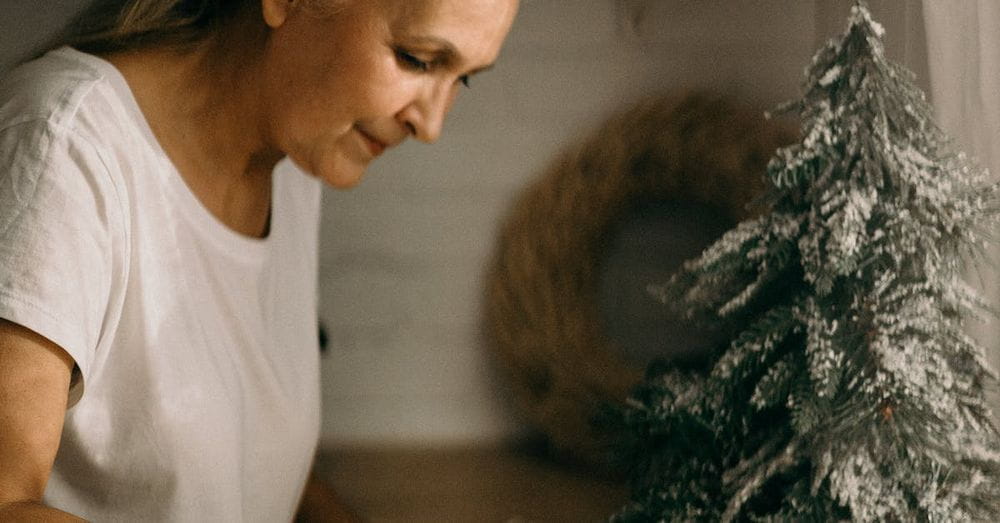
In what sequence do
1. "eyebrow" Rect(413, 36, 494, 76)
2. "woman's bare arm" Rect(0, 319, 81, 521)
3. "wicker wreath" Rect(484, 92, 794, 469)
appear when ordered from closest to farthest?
"woman's bare arm" Rect(0, 319, 81, 521)
"eyebrow" Rect(413, 36, 494, 76)
"wicker wreath" Rect(484, 92, 794, 469)

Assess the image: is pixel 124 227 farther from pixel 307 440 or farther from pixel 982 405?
pixel 982 405

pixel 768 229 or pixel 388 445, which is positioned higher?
pixel 768 229

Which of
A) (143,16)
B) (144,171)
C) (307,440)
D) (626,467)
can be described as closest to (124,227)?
(144,171)

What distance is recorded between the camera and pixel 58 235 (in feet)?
2.26

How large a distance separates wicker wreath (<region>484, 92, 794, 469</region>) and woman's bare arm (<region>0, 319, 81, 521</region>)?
26.3 inches

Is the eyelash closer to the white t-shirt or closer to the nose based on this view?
the nose

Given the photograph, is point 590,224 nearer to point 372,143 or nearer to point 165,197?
point 372,143

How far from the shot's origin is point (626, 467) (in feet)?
3.08

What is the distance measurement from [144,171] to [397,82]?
22cm

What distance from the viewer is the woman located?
2.23 feet

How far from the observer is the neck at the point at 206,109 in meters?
0.84

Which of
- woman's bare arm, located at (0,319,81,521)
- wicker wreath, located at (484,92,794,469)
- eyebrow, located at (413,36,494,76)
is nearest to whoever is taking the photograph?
woman's bare arm, located at (0,319,81,521)

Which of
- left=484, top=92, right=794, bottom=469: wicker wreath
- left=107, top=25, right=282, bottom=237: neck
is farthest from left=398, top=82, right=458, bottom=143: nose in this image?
left=484, top=92, right=794, bottom=469: wicker wreath

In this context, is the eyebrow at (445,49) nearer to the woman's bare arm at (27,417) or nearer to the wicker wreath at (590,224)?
the woman's bare arm at (27,417)
